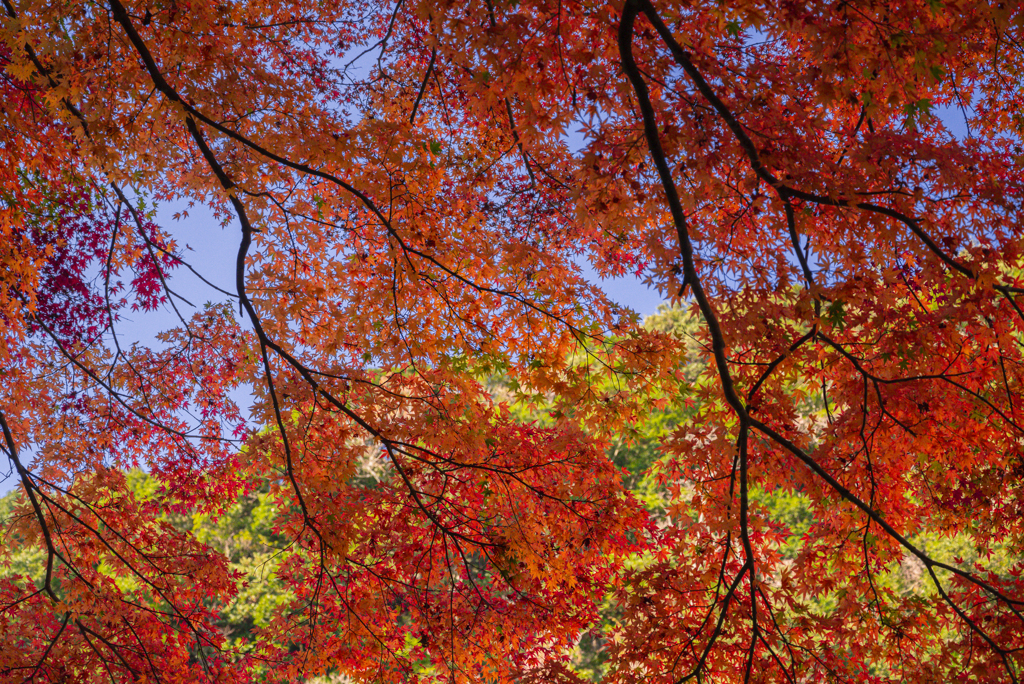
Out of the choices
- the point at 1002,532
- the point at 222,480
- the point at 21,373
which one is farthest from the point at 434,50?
the point at 1002,532

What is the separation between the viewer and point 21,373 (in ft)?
20.3

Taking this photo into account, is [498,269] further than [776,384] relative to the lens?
Yes

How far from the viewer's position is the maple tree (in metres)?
3.14

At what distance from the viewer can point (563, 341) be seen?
4.37 m

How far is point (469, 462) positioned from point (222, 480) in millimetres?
3215

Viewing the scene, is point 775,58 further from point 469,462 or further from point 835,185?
point 469,462

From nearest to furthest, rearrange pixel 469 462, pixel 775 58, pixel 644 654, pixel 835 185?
1. pixel 835 185
2. pixel 644 654
3. pixel 775 58
4. pixel 469 462

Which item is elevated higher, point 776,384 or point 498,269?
point 498,269

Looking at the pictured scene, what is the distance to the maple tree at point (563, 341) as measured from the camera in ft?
10.3

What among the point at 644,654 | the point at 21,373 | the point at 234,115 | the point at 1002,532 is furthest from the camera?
the point at 21,373

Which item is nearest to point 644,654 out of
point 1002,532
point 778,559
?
point 778,559

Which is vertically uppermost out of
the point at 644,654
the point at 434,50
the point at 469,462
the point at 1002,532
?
the point at 434,50

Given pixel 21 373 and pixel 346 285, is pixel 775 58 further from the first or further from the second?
pixel 21 373

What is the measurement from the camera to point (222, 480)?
635cm
